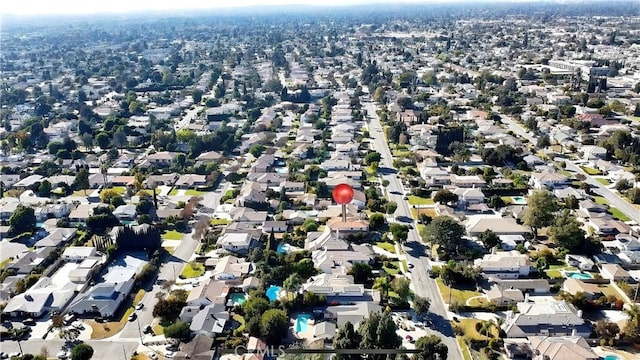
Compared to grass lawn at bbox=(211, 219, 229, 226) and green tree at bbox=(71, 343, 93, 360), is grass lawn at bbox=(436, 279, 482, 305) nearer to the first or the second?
grass lawn at bbox=(211, 219, 229, 226)

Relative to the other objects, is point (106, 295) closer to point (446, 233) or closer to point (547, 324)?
point (446, 233)

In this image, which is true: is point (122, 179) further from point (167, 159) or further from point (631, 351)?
point (631, 351)

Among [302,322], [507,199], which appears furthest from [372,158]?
[302,322]

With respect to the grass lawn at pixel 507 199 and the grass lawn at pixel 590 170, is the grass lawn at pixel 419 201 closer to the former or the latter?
the grass lawn at pixel 507 199

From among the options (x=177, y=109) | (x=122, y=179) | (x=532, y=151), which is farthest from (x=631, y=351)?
(x=177, y=109)

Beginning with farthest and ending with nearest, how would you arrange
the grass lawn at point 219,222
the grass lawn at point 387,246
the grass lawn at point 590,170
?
1. the grass lawn at point 590,170
2. the grass lawn at point 219,222
3. the grass lawn at point 387,246

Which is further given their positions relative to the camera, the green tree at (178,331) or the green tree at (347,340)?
the green tree at (178,331)

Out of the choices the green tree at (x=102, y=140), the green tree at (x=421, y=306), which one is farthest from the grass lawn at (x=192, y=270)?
the green tree at (x=102, y=140)
